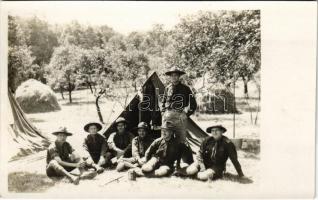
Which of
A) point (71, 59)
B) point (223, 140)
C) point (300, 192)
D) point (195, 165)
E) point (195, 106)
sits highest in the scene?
point (71, 59)

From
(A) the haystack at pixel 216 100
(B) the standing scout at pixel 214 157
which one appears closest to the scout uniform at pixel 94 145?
(B) the standing scout at pixel 214 157

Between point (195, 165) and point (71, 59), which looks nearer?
point (195, 165)

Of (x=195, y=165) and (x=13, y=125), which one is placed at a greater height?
(x=13, y=125)

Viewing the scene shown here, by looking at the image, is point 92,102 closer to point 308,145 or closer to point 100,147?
point 100,147

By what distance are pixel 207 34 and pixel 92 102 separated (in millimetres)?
2065

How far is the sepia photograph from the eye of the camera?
19.3ft

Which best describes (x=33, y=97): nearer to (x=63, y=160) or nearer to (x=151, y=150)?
(x=63, y=160)

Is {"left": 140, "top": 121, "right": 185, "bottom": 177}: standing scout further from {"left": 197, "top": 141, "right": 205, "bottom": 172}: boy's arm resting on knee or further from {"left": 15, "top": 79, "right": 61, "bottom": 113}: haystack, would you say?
{"left": 15, "top": 79, "right": 61, "bottom": 113}: haystack

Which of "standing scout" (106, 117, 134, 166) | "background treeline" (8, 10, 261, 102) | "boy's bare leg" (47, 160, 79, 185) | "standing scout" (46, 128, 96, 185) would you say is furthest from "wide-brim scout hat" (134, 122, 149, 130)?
"boy's bare leg" (47, 160, 79, 185)

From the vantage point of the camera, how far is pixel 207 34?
6070mm

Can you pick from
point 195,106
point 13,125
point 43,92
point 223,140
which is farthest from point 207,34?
point 13,125

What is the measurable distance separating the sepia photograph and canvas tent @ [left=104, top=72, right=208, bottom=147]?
0.05 ft

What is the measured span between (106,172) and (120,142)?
1.62 feet

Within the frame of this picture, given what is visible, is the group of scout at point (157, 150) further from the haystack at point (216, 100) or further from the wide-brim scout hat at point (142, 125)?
the haystack at point (216, 100)
